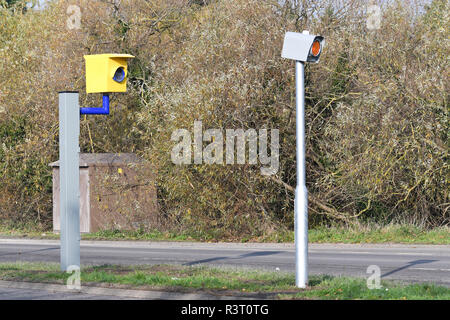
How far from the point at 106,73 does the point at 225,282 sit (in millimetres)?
3995

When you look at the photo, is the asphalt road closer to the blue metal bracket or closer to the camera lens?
the blue metal bracket

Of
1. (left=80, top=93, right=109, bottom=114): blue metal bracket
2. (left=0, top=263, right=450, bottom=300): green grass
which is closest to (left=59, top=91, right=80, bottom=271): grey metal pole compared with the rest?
(left=80, top=93, right=109, bottom=114): blue metal bracket

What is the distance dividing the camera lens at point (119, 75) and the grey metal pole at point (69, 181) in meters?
1.00

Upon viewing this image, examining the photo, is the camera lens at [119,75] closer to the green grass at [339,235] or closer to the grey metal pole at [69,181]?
the grey metal pole at [69,181]

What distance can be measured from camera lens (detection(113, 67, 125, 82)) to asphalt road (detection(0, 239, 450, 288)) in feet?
14.6

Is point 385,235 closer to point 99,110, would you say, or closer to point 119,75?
point 99,110

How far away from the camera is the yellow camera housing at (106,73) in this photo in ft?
39.7

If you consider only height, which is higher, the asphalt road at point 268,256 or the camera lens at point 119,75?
the camera lens at point 119,75

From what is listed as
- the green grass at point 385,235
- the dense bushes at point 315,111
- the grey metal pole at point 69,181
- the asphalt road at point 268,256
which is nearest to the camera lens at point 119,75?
the grey metal pole at point 69,181

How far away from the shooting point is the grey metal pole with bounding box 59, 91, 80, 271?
12.5 meters

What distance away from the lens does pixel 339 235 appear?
20828 mm

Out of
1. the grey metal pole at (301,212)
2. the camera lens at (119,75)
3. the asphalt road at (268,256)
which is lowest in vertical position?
the asphalt road at (268,256)

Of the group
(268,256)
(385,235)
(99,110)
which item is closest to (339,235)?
(385,235)

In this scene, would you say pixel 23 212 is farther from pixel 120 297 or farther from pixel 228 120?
pixel 120 297
